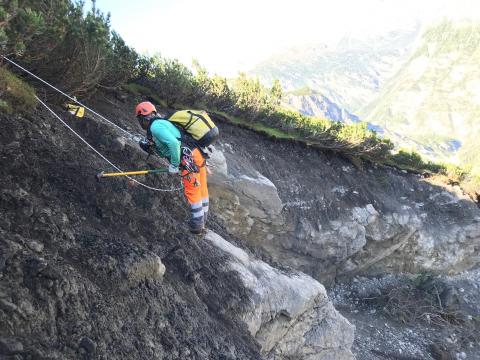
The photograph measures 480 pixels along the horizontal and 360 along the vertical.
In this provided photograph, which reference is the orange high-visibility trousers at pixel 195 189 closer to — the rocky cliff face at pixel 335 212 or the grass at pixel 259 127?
the rocky cliff face at pixel 335 212

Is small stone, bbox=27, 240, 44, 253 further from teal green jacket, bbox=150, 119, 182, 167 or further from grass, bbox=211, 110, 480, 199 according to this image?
grass, bbox=211, 110, 480, 199

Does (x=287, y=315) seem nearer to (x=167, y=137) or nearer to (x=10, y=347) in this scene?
(x=167, y=137)

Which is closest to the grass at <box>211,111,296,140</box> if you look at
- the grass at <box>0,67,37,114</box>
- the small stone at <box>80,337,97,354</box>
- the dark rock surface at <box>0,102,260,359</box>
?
the dark rock surface at <box>0,102,260,359</box>

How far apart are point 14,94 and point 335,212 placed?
1217 cm

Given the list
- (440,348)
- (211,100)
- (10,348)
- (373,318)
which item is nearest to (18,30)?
(10,348)

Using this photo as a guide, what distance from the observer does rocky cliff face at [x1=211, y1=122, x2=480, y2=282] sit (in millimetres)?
12906

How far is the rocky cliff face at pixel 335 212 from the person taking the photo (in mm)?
12906

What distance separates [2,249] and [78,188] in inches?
85.8

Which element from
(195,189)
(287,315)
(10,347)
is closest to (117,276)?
(10,347)

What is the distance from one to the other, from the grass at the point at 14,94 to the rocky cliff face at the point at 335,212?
5.72 m

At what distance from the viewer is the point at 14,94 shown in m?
6.70

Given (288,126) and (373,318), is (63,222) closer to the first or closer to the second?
(288,126)

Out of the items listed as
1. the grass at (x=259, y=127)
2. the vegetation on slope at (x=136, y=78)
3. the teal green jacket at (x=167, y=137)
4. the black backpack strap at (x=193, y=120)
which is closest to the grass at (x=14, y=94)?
the vegetation on slope at (x=136, y=78)

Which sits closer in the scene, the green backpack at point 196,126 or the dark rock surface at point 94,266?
the dark rock surface at point 94,266
